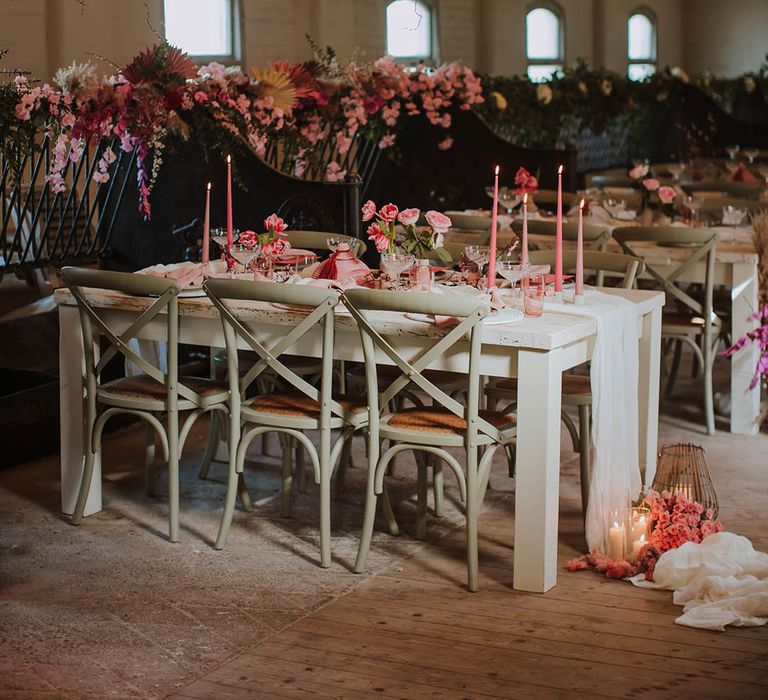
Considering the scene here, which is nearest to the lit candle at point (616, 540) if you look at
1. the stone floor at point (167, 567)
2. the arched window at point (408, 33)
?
the stone floor at point (167, 567)

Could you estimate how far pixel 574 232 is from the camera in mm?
6020

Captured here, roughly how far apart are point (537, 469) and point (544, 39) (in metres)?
12.2

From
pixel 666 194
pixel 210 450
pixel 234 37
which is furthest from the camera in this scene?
pixel 234 37

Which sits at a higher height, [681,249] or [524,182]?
[524,182]

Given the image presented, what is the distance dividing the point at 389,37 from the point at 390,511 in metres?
9.21

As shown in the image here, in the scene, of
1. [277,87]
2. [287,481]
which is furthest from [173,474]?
[277,87]

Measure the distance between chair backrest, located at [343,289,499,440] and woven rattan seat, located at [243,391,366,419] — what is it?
229 mm

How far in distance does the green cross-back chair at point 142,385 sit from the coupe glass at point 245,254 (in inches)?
13.6

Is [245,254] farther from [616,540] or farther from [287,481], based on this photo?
[616,540]

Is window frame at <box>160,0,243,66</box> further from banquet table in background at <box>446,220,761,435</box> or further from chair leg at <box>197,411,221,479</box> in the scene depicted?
chair leg at <box>197,411,221,479</box>

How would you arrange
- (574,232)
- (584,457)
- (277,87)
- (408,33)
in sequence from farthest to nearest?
(408,33)
(277,87)
(574,232)
(584,457)

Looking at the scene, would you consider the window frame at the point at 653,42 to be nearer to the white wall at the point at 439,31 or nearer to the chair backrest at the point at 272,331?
the white wall at the point at 439,31

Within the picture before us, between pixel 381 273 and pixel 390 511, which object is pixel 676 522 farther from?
pixel 381 273

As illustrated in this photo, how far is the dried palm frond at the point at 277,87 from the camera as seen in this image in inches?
251
